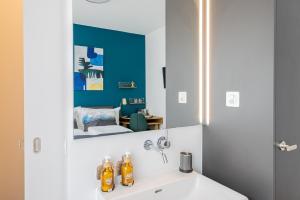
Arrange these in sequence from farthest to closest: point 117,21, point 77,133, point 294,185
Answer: point 294,185, point 117,21, point 77,133

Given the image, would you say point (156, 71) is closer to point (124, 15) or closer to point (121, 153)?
point (124, 15)

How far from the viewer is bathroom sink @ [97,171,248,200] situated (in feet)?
3.72

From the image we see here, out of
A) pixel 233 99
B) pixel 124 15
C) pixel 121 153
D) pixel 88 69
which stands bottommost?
pixel 121 153

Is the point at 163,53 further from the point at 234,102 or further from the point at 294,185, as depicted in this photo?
the point at 294,185

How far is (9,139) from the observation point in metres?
1.11

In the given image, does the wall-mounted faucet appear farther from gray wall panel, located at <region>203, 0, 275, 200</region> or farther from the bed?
gray wall panel, located at <region>203, 0, 275, 200</region>

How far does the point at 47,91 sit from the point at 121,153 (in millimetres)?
528

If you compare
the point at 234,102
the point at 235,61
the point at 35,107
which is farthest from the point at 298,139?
the point at 35,107

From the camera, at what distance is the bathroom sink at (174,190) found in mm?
1135

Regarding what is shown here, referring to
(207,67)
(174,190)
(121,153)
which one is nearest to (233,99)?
(207,67)

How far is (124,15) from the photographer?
128 cm

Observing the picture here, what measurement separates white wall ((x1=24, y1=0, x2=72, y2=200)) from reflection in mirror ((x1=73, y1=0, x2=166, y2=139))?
0.06 meters

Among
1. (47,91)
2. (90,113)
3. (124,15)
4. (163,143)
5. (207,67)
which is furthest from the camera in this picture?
(207,67)

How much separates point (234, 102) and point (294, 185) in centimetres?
69
